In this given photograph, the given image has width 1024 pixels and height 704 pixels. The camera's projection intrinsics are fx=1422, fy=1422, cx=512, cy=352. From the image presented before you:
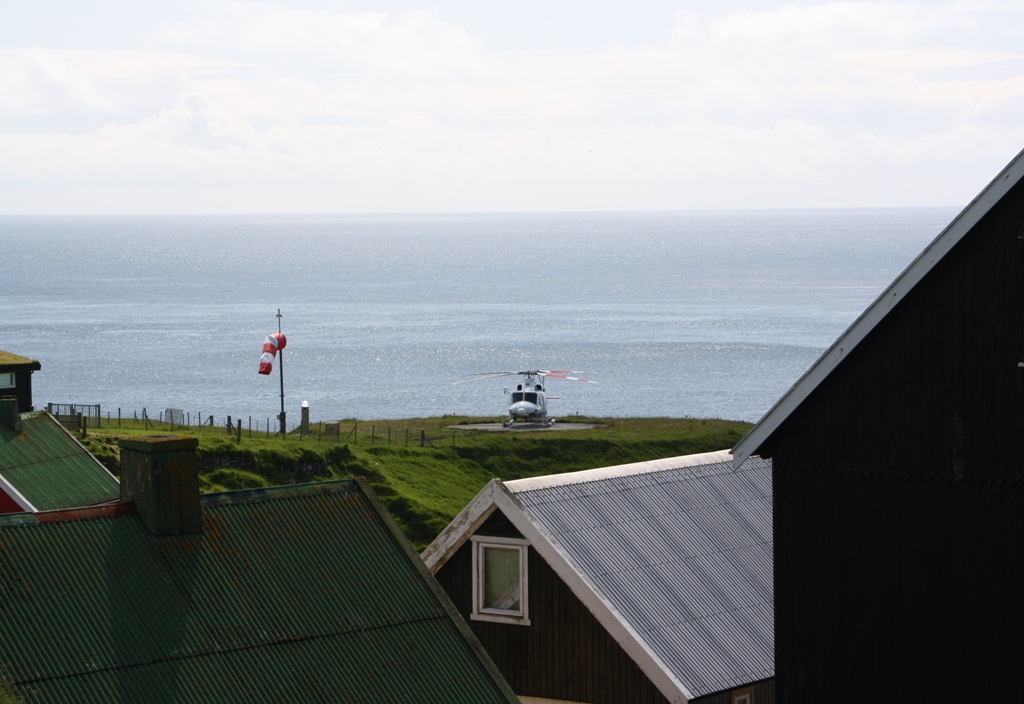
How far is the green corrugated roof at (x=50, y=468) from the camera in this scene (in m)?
31.1

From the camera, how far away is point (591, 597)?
1766cm

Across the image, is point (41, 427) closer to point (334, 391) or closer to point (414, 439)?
point (414, 439)

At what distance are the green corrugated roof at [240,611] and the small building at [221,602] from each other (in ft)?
0.05

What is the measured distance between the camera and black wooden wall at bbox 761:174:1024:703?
517 inches

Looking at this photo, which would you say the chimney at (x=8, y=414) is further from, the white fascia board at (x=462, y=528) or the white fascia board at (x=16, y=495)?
the white fascia board at (x=462, y=528)

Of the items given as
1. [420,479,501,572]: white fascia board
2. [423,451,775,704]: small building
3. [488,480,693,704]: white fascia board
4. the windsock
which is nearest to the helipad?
the windsock

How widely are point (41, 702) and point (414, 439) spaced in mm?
58610

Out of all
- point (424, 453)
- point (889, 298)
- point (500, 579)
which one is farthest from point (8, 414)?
point (424, 453)

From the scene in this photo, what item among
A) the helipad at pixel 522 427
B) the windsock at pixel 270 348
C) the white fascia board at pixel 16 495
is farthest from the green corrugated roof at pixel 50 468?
the windsock at pixel 270 348

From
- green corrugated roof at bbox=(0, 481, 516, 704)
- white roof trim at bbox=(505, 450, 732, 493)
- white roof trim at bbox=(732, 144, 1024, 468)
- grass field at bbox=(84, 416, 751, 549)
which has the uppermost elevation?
white roof trim at bbox=(732, 144, 1024, 468)

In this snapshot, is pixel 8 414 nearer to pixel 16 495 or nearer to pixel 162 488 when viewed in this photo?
pixel 16 495

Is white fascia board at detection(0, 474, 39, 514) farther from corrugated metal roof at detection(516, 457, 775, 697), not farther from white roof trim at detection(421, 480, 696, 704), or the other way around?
corrugated metal roof at detection(516, 457, 775, 697)

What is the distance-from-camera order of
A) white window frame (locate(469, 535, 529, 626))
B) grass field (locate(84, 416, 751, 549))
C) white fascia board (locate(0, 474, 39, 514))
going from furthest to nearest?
grass field (locate(84, 416, 751, 549))
white fascia board (locate(0, 474, 39, 514))
white window frame (locate(469, 535, 529, 626))

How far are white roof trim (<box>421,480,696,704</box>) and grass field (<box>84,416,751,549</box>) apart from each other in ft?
106
